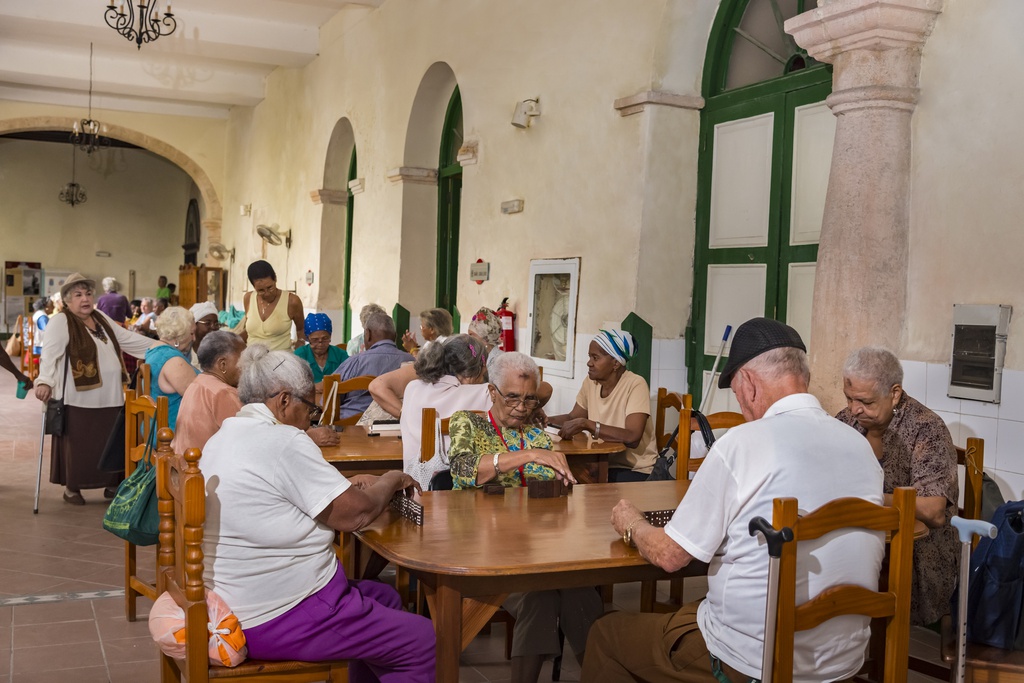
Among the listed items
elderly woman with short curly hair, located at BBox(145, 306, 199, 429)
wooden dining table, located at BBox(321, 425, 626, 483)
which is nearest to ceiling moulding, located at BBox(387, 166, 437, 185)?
elderly woman with short curly hair, located at BBox(145, 306, 199, 429)

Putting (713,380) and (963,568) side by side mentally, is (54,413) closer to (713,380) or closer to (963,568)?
(713,380)

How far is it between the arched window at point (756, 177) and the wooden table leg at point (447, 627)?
3.35 m

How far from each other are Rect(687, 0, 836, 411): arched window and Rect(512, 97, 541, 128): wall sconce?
5.02 ft

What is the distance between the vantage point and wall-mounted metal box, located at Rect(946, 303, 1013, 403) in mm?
3971

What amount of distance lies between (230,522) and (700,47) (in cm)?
459

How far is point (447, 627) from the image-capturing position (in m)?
2.55

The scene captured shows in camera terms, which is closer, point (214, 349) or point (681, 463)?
point (681, 463)

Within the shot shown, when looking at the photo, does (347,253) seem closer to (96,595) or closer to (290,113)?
(290,113)

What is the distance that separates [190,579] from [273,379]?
0.58 metres

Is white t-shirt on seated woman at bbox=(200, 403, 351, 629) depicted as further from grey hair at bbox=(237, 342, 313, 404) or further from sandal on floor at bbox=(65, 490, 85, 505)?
sandal on floor at bbox=(65, 490, 85, 505)

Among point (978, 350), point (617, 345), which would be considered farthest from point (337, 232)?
point (978, 350)

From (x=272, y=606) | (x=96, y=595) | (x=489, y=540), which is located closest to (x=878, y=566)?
(x=489, y=540)

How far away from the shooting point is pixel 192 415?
412cm

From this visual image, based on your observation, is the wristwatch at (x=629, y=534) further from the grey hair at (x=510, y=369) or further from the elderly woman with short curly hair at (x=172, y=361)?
the elderly woman with short curly hair at (x=172, y=361)
